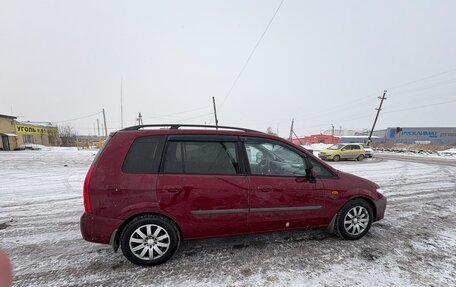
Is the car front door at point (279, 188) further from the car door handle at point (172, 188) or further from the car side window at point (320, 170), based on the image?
the car door handle at point (172, 188)

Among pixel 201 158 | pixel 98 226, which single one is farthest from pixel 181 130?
pixel 98 226

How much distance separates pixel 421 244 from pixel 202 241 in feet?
11.0

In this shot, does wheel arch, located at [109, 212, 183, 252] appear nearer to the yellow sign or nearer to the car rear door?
the car rear door

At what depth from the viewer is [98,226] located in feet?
8.50

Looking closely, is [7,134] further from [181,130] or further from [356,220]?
[356,220]

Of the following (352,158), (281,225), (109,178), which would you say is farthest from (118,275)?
(352,158)

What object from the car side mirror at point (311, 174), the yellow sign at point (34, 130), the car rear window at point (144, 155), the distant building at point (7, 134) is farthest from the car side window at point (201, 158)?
the yellow sign at point (34, 130)

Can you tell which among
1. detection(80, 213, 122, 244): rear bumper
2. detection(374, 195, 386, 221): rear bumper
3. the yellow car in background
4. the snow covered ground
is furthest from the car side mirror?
the yellow car in background

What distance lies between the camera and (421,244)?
3.27 m

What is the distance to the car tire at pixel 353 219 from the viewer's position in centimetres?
333

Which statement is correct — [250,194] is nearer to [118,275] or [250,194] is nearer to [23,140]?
[118,275]

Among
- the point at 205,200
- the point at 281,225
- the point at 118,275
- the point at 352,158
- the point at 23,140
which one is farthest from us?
the point at 23,140

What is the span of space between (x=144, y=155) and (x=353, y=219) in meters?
3.30

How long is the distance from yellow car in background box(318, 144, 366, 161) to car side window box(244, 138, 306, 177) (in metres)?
16.2
